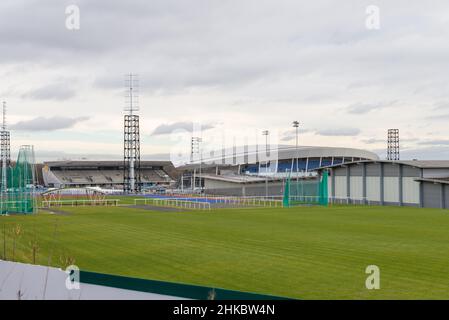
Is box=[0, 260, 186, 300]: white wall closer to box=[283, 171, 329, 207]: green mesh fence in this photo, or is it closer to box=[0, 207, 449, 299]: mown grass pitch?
box=[0, 207, 449, 299]: mown grass pitch

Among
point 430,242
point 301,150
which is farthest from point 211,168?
point 430,242

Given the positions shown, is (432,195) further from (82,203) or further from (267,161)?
(267,161)

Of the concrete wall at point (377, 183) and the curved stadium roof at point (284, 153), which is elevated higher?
the curved stadium roof at point (284, 153)

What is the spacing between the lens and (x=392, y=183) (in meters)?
52.7

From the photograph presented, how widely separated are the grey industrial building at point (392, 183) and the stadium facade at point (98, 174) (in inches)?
2783

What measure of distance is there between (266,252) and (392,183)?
1408 inches

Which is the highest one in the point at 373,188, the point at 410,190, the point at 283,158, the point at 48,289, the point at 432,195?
the point at 283,158

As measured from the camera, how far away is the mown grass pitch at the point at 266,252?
1412 centimetres

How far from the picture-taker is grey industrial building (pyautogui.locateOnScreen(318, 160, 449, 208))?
159 feet

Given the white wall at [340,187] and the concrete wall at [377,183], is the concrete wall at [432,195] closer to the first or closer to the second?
the concrete wall at [377,183]

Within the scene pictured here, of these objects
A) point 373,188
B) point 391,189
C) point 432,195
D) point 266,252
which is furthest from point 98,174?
point 266,252

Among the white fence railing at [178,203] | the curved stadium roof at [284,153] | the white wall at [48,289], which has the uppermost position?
the curved stadium roof at [284,153]

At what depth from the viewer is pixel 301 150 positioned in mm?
92562

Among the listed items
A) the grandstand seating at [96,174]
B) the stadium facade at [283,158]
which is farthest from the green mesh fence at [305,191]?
the grandstand seating at [96,174]
